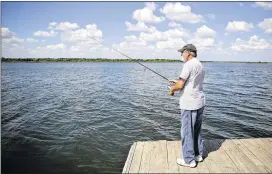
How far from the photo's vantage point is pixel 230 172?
17.2 ft

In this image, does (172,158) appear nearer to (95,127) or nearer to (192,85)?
(192,85)

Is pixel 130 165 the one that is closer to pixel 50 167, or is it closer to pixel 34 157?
pixel 50 167

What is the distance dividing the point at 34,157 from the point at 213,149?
20.1 feet

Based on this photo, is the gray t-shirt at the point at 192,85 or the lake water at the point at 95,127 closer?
the gray t-shirt at the point at 192,85

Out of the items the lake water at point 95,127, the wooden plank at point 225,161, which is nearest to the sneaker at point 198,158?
the wooden plank at point 225,161

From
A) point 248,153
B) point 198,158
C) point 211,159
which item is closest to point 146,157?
point 198,158

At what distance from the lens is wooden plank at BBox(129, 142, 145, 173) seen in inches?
214

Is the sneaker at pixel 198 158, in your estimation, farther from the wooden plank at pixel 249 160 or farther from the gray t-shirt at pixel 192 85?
the gray t-shirt at pixel 192 85

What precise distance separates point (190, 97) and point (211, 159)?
180cm

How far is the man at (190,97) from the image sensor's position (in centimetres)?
514

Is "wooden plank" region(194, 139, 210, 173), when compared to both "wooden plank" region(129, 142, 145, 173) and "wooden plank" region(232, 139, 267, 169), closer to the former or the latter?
"wooden plank" region(232, 139, 267, 169)

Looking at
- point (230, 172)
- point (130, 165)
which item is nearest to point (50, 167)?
point (130, 165)

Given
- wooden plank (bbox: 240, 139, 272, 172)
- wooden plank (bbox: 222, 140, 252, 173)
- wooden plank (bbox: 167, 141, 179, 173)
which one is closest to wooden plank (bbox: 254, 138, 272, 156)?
wooden plank (bbox: 240, 139, 272, 172)

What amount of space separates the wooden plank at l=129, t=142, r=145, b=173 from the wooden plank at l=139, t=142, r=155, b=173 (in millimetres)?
84
